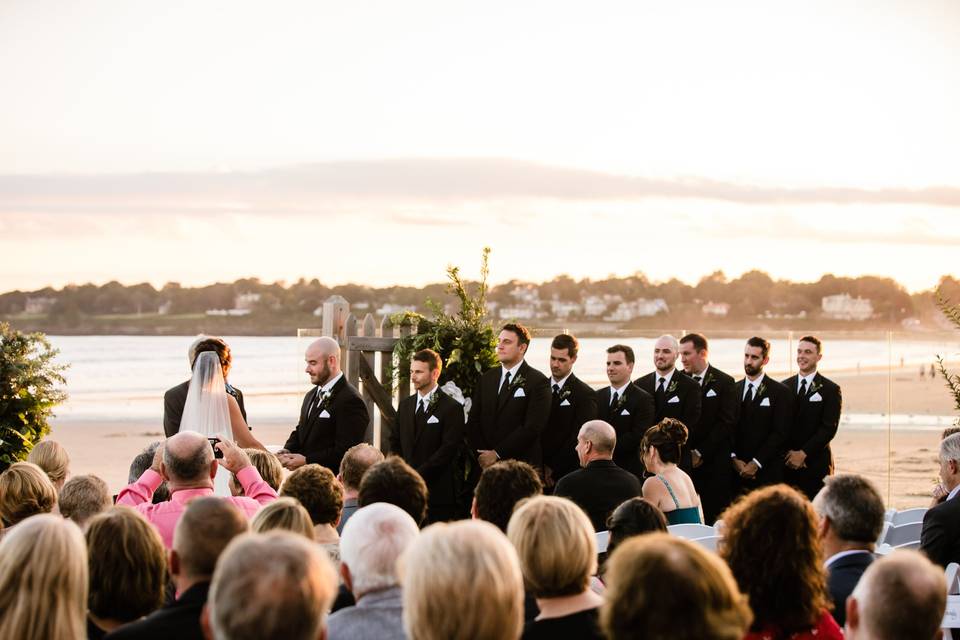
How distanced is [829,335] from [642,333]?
8.49ft

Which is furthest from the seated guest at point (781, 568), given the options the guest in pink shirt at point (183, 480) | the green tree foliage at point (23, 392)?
the green tree foliage at point (23, 392)

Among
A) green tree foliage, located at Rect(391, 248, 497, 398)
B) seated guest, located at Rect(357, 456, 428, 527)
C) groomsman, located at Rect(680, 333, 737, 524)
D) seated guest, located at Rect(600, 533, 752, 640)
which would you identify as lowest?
groomsman, located at Rect(680, 333, 737, 524)

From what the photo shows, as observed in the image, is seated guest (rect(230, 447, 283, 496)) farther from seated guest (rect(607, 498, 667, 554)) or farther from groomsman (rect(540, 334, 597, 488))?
groomsman (rect(540, 334, 597, 488))

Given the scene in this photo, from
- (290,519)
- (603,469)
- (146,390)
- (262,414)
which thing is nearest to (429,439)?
(603,469)

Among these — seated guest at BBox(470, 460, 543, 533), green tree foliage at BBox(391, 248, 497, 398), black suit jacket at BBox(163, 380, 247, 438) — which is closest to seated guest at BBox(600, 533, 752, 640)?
seated guest at BBox(470, 460, 543, 533)

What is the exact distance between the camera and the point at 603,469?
6.36 meters

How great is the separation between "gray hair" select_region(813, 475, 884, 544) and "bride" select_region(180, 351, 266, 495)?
16.6 feet

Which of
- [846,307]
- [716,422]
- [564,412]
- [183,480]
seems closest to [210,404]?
[564,412]

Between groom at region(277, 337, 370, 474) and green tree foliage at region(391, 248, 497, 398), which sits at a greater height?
Result: green tree foliage at region(391, 248, 497, 398)

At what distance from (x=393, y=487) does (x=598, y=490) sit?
6.09ft

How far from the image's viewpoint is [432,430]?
8.75m

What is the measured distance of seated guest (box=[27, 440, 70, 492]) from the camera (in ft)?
20.2

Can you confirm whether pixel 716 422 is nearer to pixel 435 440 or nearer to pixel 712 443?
pixel 712 443

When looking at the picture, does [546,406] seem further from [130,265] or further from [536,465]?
[130,265]
